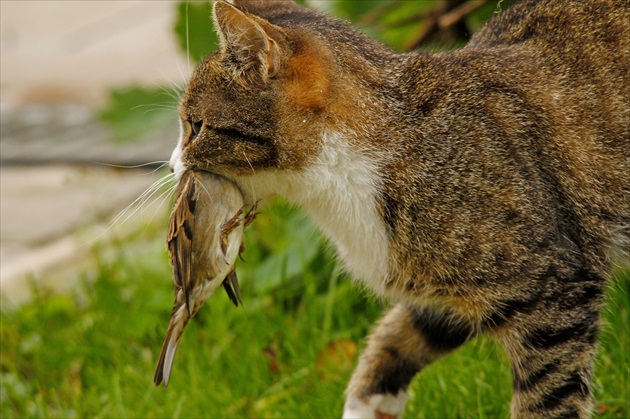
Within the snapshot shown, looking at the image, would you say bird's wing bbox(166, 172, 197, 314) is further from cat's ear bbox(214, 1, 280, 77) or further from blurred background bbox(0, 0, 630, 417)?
cat's ear bbox(214, 1, 280, 77)

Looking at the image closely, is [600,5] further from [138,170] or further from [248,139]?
[138,170]

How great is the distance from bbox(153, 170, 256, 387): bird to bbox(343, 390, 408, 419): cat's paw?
0.70m

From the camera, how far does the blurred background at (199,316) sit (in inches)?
137

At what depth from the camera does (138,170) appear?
6.70 meters

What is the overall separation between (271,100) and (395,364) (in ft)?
3.42

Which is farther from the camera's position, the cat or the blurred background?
the blurred background

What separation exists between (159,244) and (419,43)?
1.70 metres

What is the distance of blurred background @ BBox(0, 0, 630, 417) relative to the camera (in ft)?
11.4

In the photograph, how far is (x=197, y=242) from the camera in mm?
2832

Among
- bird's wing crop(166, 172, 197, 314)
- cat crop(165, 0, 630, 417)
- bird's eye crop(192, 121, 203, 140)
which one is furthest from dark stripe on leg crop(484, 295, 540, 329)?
bird's eye crop(192, 121, 203, 140)

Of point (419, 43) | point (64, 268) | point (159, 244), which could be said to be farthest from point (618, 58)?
point (64, 268)

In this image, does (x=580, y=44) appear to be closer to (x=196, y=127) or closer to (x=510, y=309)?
(x=510, y=309)

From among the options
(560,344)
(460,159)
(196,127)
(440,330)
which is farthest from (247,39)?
(560,344)

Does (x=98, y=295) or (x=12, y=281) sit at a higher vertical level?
(x=98, y=295)
